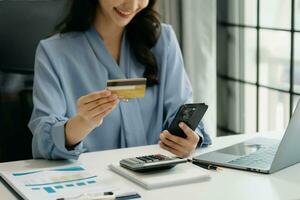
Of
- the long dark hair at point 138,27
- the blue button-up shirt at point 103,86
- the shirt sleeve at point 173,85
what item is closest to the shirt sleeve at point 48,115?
the blue button-up shirt at point 103,86

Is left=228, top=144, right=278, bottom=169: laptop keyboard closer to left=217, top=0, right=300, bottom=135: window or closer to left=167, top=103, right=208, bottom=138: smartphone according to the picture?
left=167, top=103, right=208, bottom=138: smartphone

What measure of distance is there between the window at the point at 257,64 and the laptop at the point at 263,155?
0.94m

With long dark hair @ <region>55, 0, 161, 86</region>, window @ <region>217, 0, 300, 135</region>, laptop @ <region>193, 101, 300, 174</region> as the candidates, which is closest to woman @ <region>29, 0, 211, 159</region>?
long dark hair @ <region>55, 0, 161, 86</region>

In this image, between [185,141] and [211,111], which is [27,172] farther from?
[211,111]

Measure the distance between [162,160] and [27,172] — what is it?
1.11 ft

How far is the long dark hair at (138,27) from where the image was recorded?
198 centimetres

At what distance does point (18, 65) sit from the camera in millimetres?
2064

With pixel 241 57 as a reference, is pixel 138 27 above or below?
above

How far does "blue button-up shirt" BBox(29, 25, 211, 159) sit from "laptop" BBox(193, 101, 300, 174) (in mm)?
144

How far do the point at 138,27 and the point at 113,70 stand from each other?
0.21 m

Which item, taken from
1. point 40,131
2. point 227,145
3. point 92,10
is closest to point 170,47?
point 92,10

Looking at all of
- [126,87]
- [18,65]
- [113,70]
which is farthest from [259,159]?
[18,65]

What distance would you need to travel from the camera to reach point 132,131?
1950 mm

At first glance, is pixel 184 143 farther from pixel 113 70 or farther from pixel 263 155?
pixel 113 70
